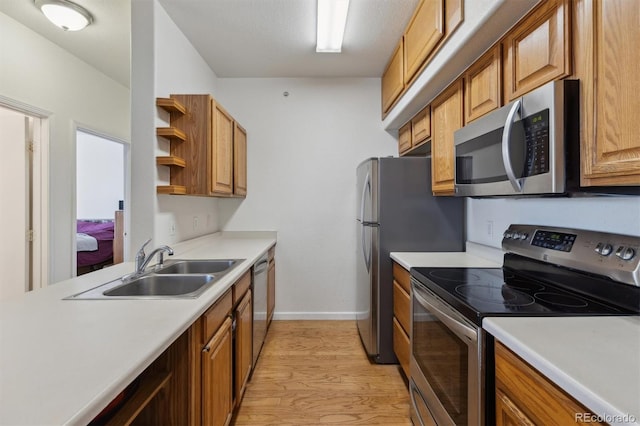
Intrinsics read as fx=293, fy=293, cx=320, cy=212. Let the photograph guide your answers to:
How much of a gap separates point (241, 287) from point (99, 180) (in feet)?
20.0

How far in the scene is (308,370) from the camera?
7.38 feet

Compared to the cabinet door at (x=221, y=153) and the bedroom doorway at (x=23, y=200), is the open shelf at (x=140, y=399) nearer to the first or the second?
the cabinet door at (x=221, y=153)

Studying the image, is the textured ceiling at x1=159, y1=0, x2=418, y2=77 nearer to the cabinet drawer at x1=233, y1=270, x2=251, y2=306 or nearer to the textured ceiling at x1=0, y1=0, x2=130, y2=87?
the textured ceiling at x1=0, y1=0, x2=130, y2=87

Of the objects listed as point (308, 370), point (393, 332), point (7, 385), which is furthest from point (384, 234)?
point (7, 385)

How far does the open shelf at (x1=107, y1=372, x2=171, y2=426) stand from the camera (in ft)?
2.94

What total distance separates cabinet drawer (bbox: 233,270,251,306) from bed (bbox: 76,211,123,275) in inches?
134

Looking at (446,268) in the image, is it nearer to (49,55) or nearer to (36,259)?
(36,259)

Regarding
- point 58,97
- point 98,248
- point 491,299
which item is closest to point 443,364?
point 491,299

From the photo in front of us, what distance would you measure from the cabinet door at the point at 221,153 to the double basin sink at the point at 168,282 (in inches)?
21.6

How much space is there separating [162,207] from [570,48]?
90.1 inches

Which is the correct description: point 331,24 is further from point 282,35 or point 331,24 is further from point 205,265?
point 205,265

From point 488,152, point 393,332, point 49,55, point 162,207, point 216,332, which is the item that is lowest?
point 393,332

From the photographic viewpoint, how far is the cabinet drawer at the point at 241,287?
1636 millimetres

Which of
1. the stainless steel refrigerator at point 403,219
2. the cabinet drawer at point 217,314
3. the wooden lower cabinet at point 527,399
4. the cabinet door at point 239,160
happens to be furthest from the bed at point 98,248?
the wooden lower cabinet at point 527,399
